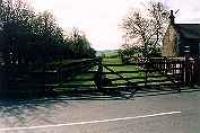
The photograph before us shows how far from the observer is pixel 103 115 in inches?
481

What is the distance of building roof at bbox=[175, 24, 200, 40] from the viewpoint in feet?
198

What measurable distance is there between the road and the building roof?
45005 mm

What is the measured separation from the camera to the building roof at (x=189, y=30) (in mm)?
60281

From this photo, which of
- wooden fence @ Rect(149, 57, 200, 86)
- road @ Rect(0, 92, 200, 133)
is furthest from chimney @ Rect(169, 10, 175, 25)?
road @ Rect(0, 92, 200, 133)

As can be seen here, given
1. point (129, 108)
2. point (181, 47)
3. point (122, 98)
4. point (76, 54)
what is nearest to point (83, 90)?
point (122, 98)

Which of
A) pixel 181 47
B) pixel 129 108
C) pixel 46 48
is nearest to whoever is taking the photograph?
pixel 129 108

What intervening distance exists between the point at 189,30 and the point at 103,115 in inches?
2063

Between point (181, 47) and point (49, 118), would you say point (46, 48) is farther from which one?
point (49, 118)

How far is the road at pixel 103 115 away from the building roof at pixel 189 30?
4501 cm

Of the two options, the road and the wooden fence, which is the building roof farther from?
the road

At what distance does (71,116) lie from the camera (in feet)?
39.6

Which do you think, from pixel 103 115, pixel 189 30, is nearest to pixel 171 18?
pixel 189 30

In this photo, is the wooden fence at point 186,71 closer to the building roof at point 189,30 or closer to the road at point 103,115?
the road at point 103,115

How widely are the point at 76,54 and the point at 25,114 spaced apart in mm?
40380
